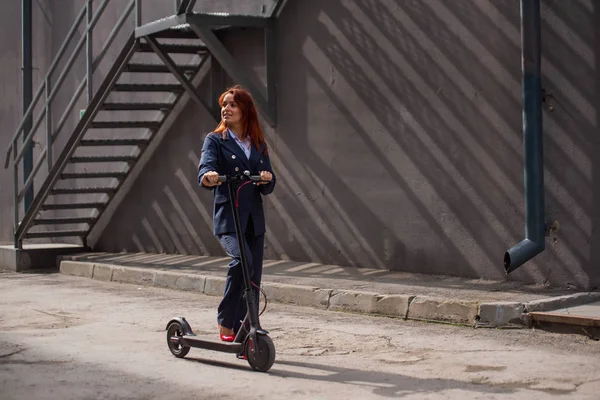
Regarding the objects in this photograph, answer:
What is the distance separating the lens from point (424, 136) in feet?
33.8

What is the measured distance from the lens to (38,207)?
14328 mm

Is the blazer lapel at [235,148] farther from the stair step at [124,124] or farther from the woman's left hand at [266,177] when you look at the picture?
the stair step at [124,124]

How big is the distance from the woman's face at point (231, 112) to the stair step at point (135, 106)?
6828 millimetres

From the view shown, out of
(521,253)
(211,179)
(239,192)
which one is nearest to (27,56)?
(521,253)

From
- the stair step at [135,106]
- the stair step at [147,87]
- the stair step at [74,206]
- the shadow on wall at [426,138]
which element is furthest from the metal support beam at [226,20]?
the stair step at [74,206]

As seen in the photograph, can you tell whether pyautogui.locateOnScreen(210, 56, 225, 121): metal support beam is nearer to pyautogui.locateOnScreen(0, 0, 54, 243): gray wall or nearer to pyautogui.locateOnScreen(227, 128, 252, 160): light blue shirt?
pyautogui.locateOnScreen(0, 0, 54, 243): gray wall

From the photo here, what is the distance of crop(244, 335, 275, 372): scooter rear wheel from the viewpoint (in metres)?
6.09

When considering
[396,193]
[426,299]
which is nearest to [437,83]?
[396,193]

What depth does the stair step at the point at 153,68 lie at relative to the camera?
13.0 metres

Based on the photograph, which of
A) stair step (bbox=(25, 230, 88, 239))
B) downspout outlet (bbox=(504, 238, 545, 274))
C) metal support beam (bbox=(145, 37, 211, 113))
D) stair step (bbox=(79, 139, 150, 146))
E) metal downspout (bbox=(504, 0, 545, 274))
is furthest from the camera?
stair step (bbox=(25, 230, 88, 239))

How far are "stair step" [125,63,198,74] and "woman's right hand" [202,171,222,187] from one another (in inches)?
270

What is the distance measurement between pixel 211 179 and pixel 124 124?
7.69 m

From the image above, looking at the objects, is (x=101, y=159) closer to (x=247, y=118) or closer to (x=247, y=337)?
(x=247, y=118)

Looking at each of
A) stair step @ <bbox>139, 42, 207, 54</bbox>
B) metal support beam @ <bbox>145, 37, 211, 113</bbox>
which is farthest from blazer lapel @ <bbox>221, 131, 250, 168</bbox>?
stair step @ <bbox>139, 42, 207, 54</bbox>
